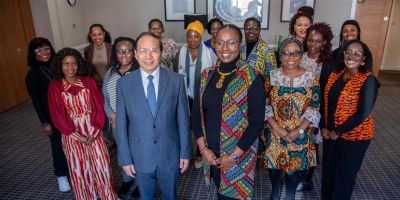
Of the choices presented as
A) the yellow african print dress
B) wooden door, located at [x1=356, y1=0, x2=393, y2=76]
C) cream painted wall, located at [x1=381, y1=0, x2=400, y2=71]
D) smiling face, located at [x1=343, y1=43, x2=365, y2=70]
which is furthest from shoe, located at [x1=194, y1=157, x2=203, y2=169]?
cream painted wall, located at [x1=381, y1=0, x2=400, y2=71]

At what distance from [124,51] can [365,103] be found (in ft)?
5.87

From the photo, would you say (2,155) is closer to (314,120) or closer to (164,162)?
(164,162)

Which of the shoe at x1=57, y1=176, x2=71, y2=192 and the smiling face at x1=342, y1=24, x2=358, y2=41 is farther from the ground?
the smiling face at x1=342, y1=24, x2=358, y2=41

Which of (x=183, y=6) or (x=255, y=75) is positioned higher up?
(x=183, y=6)

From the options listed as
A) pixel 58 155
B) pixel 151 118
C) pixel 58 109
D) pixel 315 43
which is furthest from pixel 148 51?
pixel 58 155

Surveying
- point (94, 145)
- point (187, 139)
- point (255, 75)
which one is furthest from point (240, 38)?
point (94, 145)

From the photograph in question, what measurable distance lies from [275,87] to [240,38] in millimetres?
530

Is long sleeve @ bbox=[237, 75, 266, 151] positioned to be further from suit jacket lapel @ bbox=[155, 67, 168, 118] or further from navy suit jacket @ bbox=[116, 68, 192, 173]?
suit jacket lapel @ bbox=[155, 67, 168, 118]

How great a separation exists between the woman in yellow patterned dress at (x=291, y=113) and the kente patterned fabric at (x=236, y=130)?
35 centimetres

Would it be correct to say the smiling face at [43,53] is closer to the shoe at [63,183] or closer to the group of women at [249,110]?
the group of women at [249,110]

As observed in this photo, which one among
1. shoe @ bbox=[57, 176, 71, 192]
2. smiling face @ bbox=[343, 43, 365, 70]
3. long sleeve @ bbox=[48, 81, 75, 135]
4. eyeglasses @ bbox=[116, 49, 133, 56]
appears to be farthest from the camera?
shoe @ bbox=[57, 176, 71, 192]

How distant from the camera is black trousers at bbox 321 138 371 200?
200cm

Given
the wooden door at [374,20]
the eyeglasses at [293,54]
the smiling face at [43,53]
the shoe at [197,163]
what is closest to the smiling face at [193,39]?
the eyeglasses at [293,54]

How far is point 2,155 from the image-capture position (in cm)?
357
